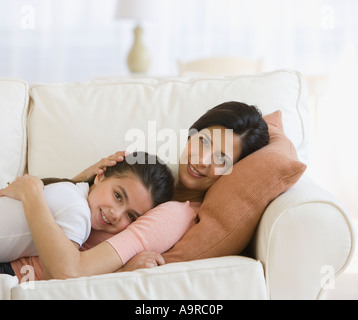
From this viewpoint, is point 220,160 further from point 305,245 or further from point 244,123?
point 305,245

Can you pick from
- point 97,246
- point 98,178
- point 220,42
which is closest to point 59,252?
point 97,246

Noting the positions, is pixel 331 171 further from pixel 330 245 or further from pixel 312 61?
pixel 330 245

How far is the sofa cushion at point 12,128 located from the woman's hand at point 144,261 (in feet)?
2.05

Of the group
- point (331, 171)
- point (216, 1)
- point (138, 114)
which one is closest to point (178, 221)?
point (138, 114)

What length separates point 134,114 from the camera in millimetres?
1705

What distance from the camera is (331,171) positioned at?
3.62 m

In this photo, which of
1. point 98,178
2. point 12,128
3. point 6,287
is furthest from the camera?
point 12,128

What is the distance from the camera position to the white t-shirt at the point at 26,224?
126 cm

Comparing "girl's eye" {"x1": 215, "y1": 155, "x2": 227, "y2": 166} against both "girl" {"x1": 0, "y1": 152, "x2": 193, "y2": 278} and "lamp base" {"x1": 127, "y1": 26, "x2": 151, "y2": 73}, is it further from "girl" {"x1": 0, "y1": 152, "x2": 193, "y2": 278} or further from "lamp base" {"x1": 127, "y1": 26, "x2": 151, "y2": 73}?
"lamp base" {"x1": 127, "y1": 26, "x2": 151, "y2": 73}

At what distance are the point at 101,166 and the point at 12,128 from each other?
1.37 feet

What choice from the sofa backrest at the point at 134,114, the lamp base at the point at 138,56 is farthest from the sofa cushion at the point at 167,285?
the lamp base at the point at 138,56

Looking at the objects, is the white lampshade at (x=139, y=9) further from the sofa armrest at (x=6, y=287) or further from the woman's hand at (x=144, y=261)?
the sofa armrest at (x=6, y=287)

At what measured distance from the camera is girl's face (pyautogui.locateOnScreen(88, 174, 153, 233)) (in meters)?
1.34
